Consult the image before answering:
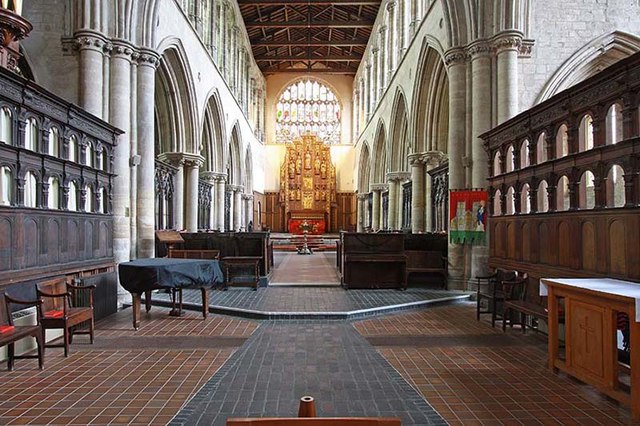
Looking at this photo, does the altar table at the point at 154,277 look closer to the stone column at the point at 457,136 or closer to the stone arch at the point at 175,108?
the stone column at the point at 457,136

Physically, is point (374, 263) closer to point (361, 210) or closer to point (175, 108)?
point (175, 108)

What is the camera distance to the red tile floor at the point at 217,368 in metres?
3.42

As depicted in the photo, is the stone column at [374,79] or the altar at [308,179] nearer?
the stone column at [374,79]

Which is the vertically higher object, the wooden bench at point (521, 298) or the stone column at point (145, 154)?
A: the stone column at point (145, 154)

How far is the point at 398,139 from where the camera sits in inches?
736

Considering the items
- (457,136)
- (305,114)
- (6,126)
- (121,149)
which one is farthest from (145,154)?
(305,114)

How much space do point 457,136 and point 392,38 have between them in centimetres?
1204

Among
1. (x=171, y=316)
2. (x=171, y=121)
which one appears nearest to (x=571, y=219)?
(x=171, y=316)

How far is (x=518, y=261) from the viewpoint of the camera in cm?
675

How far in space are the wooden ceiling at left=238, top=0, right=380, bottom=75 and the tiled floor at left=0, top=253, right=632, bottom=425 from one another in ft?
67.5

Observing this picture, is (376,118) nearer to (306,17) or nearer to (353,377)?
(306,17)

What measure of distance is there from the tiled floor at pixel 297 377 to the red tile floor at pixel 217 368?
0.01m

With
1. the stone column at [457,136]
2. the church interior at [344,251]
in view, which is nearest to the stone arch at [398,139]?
the church interior at [344,251]

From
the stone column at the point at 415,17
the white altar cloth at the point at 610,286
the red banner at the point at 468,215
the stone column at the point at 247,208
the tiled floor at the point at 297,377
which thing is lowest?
the tiled floor at the point at 297,377
